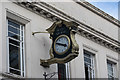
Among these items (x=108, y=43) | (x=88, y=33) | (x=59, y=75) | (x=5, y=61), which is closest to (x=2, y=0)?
(x=5, y=61)

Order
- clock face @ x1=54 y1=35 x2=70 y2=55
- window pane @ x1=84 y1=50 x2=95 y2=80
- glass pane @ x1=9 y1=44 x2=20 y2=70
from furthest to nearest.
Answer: window pane @ x1=84 y1=50 x2=95 y2=80
clock face @ x1=54 y1=35 x2=70 y2=55
glass pane @ x1=9 y1=44 x2=20 y2=70

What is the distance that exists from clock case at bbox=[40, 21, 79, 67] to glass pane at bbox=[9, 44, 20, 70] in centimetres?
111

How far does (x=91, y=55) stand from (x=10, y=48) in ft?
20.0

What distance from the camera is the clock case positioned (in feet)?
58.9

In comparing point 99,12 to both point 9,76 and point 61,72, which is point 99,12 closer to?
point 61,72

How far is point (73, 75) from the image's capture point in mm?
20797

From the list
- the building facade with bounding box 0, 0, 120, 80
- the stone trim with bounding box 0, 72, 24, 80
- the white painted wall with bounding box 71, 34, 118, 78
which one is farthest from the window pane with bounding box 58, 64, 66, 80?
the stone trim with bounding box 0, 72, 24, 80

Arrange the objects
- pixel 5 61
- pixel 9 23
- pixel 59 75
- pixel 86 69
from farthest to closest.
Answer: pixel 86 69, pixel 59 75, pixel 9 23, pixel 5 61

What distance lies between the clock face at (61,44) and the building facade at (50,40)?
3.10 feet

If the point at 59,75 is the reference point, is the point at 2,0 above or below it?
above

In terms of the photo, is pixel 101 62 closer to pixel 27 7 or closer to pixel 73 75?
pixel 73 75

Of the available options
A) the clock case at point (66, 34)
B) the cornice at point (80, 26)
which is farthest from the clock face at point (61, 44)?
the cornice at point (80, 26)

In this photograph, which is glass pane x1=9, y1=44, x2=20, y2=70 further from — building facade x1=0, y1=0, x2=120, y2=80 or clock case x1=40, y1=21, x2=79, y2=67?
clock case x1=40, y1=21, x2=79, y2=67

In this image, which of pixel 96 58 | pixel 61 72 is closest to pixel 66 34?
pixel 61 72
